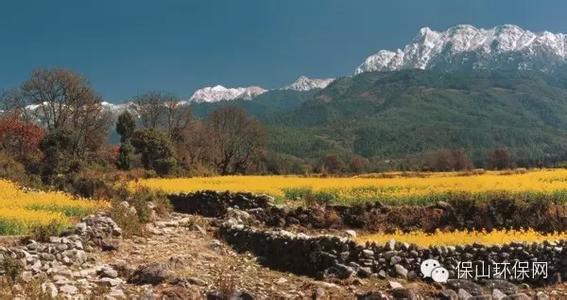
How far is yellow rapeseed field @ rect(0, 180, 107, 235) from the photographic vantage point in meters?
17.9

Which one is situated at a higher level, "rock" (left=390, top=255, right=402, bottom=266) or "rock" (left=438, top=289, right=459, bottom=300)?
"rock" (left=390, top=255, right=402, bottom=266)

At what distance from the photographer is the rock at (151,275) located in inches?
597

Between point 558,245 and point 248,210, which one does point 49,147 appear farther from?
point 558,245

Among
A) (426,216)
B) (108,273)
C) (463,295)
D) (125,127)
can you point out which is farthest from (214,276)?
(125,127)

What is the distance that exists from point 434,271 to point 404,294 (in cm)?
210

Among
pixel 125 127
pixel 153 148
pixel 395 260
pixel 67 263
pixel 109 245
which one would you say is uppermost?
pixel 125 127

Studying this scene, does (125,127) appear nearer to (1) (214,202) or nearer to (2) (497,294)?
(1) (214,202)

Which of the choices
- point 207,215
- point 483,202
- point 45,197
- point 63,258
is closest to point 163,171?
point 207,215

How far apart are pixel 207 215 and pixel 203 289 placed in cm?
1517

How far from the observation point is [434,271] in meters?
16.3

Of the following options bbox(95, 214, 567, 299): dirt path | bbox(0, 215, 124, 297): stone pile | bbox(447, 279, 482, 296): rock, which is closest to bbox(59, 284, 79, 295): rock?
bbox(0, 215, 124, 297): stone pile

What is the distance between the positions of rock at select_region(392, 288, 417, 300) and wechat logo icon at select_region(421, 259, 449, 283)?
70.7 inches

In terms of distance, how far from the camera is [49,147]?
46.1 metres

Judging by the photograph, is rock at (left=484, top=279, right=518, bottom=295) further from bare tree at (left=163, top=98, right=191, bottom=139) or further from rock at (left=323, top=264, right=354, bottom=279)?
bare tree at (left=163, top=98, right=191, bottom=139)
